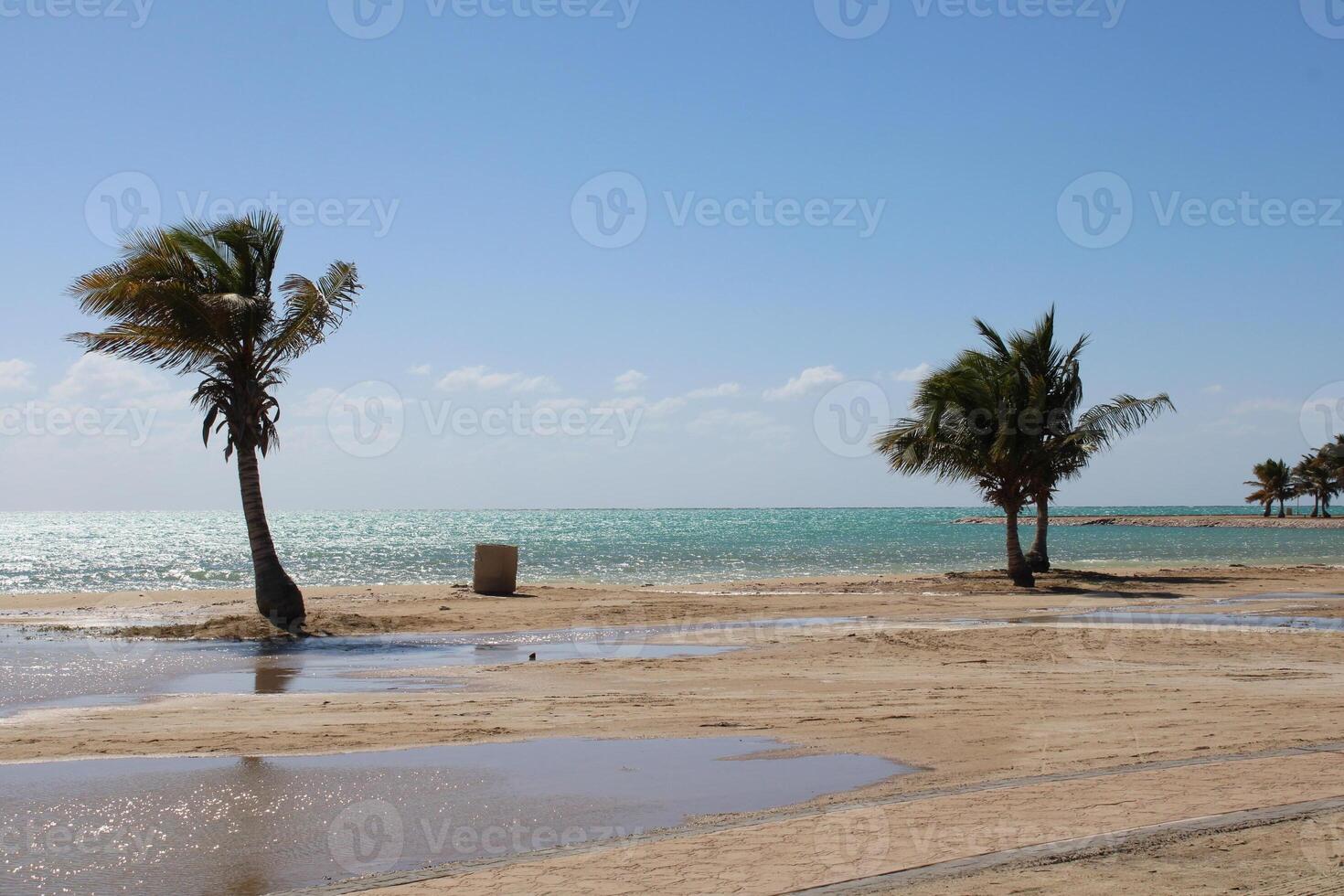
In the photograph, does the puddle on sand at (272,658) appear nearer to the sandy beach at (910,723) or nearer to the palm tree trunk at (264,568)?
the sandy beach at (910,723)

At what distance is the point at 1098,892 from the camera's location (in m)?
4.85

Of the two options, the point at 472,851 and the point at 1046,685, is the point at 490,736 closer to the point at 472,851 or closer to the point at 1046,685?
the point at 472,851

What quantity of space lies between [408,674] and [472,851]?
7.15 metres

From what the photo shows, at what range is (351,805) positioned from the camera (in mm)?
6723

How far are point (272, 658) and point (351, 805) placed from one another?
8418mm

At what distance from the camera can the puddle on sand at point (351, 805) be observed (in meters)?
5.57

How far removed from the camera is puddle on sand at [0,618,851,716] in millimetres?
11555

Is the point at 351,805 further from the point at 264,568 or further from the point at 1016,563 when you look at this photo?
the point at 1016,563

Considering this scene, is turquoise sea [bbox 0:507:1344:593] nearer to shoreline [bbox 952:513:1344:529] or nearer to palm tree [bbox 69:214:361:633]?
palm tree [bbox 69:214:361:633]

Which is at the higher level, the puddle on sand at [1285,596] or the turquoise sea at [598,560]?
the puddle on sand at [1285,596]

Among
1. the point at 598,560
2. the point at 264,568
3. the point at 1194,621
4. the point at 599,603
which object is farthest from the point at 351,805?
the point at 598,560

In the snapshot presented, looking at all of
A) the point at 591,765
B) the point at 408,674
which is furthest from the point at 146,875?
the point at 408,674

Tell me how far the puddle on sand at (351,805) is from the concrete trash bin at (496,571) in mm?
16466

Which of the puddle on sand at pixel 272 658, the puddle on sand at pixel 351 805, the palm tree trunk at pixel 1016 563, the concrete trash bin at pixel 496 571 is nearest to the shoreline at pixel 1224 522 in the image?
the palm tree trunk at pixel 1016 563
